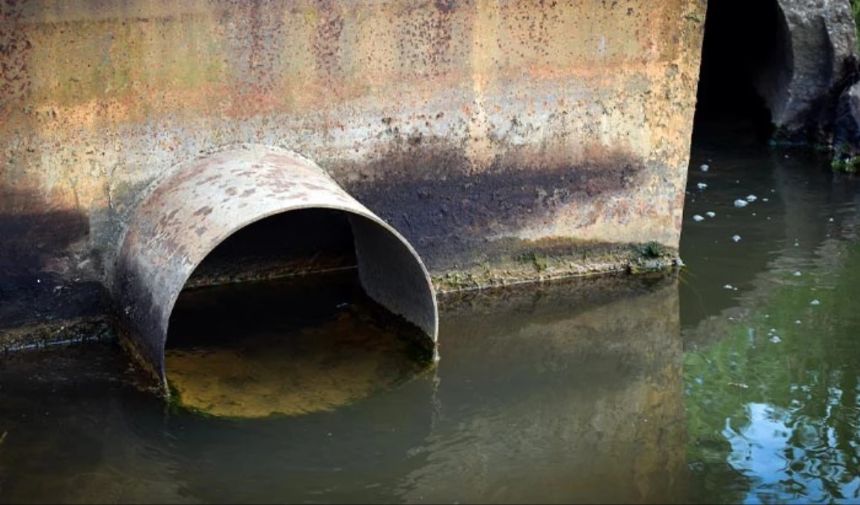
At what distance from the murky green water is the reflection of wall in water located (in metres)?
0.01

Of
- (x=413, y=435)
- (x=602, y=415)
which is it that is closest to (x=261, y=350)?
(x=413, y=435)

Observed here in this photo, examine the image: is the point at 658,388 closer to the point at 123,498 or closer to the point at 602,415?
the point at 602,415

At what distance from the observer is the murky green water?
5191 millimetres

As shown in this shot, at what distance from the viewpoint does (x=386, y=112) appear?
269 inches

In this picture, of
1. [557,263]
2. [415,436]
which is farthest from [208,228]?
[557,263]

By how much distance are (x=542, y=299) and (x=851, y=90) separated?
173 inches

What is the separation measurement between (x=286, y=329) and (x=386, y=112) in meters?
1.30

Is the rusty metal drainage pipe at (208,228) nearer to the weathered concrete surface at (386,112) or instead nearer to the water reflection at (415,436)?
the weathered concrete surface at (386,112)

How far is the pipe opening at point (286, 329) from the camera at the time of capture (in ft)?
19.9

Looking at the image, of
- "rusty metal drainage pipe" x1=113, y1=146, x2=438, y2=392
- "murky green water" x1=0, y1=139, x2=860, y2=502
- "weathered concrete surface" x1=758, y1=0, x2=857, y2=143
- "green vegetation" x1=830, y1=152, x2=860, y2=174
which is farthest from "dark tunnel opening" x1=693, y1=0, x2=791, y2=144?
"rusty metal drainage pipe" x1=113, y1=146, x2=438, y2=392

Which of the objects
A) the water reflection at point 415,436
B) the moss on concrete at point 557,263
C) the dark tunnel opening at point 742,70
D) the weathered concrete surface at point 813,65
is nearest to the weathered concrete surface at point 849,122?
the weathered concrete surface at point 813,65

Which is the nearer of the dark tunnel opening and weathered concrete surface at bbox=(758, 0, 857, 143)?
weathered concrete surface at bbox=(758, 0, 857, 143)

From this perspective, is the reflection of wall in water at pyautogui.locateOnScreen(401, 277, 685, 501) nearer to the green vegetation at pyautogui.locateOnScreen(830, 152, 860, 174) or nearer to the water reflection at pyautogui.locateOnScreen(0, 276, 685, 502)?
the water reflection at pyautogui.locateOnScreen(0, 276, 685, 502)

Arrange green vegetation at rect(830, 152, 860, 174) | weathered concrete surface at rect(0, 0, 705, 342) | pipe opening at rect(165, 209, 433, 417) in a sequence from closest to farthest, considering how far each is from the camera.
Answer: pipe opening at rect(165, 209, 433, 417)
weathered concrete surface at rect(0, 0, 705, 342)
green vegetation at rect(830, 152, 860, 174)
